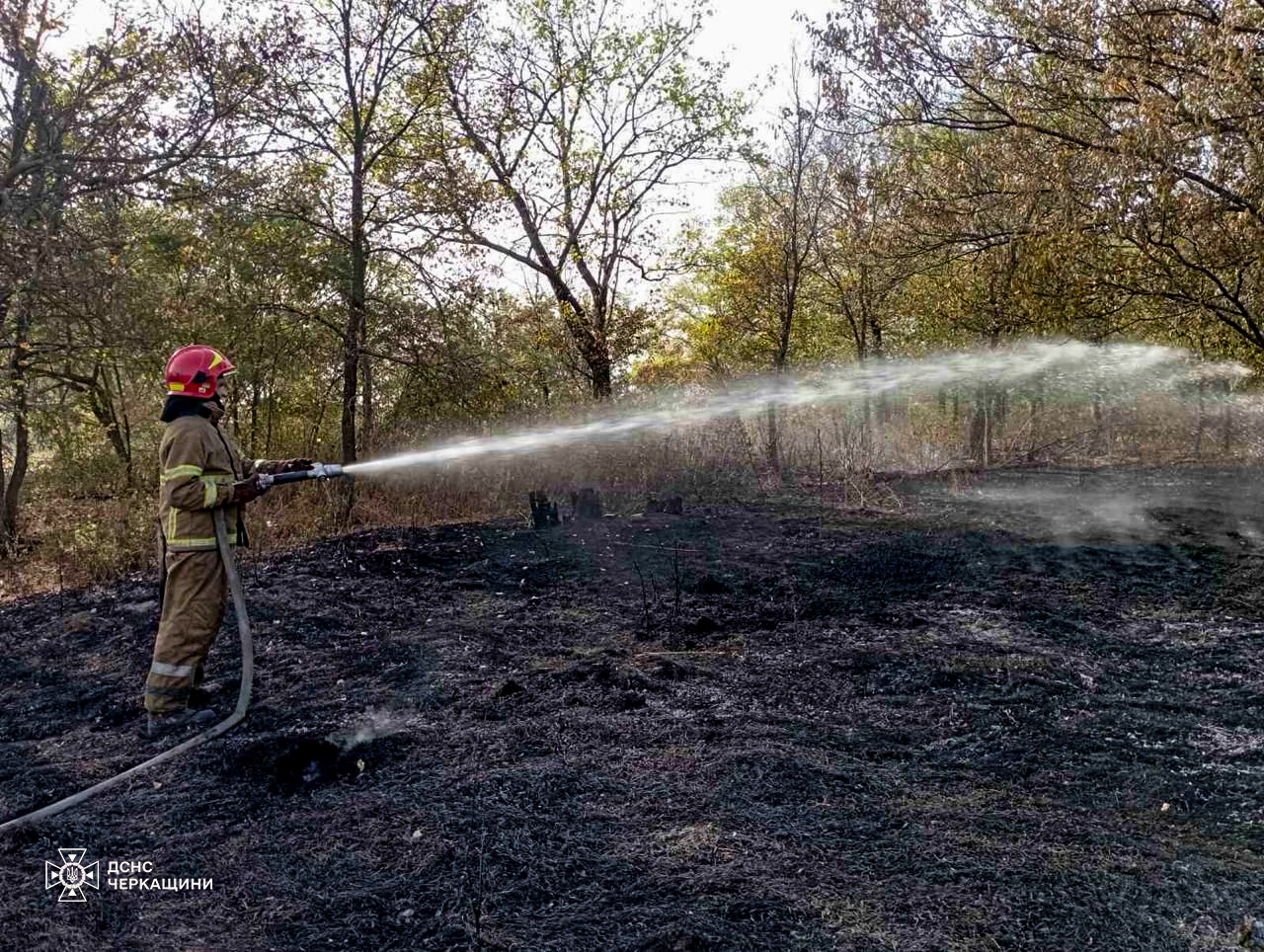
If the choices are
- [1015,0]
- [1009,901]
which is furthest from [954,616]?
[1015,0]

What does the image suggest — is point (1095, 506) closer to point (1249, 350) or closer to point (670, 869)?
point (1249, 350)

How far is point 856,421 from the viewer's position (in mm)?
21000

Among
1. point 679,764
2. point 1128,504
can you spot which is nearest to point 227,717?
point 679,764

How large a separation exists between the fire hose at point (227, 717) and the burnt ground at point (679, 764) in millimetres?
89

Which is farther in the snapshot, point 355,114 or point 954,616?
point 355,114

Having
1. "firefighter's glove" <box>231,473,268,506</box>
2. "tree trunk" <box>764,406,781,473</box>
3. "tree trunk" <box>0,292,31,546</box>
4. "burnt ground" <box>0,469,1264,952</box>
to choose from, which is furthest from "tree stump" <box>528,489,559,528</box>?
"tree trunk" <box>764,406,781,473</box>

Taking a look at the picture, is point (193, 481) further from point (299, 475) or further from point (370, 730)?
point (370, 730)

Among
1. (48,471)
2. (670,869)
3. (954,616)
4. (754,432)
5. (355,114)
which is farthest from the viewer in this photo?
(754,432)

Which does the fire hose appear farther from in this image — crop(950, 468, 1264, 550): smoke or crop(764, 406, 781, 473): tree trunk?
crop(764, 406, 781, 473): tree trunk

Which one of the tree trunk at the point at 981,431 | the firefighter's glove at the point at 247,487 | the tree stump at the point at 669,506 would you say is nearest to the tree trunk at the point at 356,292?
the tree stump at the point at 669,506

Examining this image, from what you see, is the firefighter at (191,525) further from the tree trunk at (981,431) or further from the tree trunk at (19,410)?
the tree trunk at (981,431)

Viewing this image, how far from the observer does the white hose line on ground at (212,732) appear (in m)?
3.46

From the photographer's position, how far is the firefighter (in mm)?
4520

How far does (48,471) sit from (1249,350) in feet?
54.3
